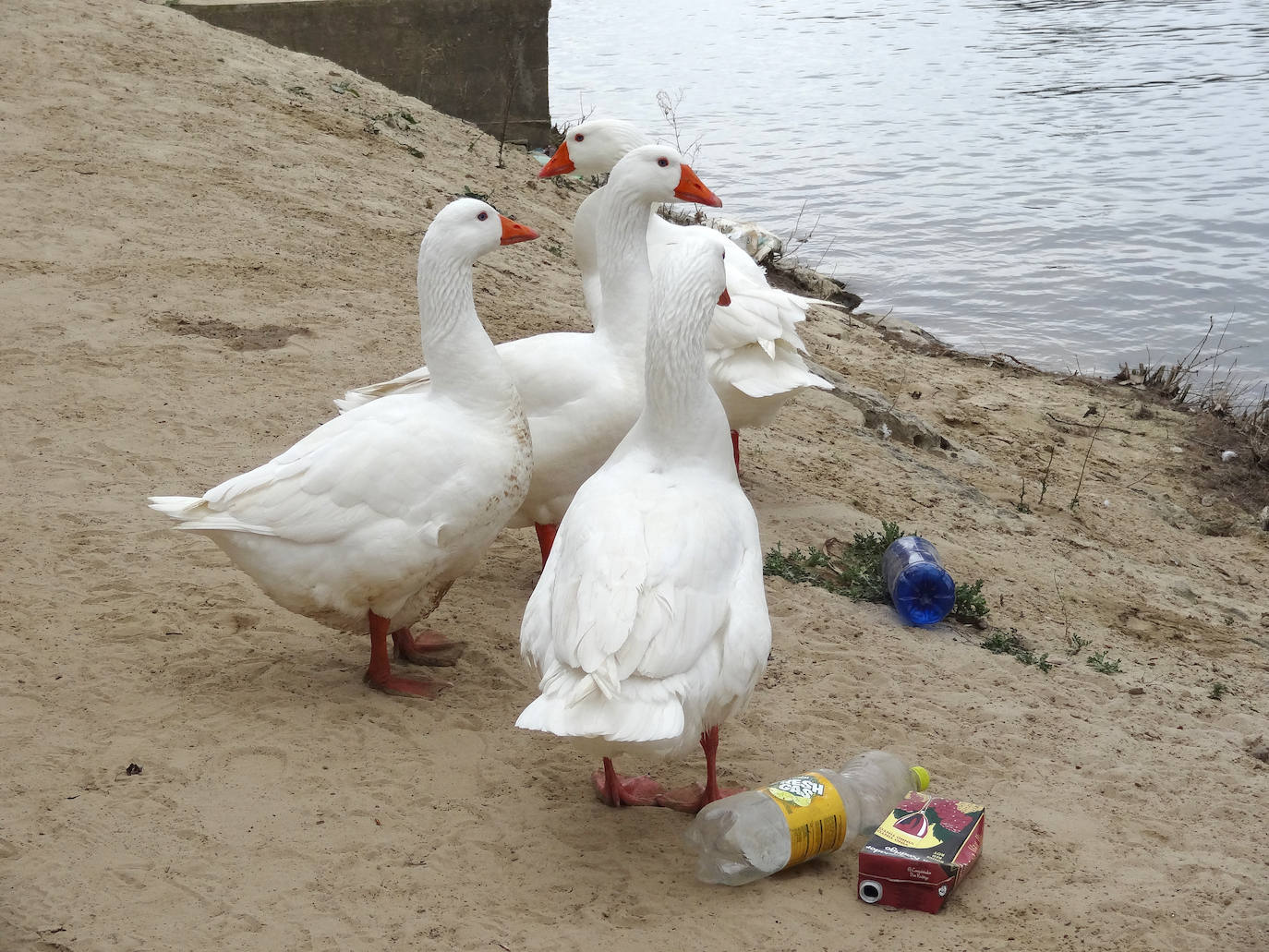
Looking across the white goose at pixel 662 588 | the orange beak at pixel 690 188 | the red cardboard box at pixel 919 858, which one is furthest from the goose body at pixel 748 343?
the red cardboard box at pixel 919 858

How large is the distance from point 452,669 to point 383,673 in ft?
1.09

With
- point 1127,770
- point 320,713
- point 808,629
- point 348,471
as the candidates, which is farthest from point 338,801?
point 1127,770

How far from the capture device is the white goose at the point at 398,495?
13.1 feet

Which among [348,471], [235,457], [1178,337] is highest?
[348,471]

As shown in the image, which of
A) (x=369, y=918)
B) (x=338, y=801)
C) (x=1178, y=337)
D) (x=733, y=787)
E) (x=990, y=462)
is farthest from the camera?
(x=1178, y=337)

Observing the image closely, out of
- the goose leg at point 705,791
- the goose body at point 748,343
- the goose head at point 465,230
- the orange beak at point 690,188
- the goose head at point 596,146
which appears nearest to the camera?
the goose leg at point 705,791

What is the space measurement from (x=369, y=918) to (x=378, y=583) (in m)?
1.23

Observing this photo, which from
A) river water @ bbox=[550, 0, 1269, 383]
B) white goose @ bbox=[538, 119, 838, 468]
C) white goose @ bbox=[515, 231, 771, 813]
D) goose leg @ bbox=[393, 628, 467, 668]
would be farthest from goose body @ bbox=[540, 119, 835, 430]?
river water @ bbox=[550, 0, 1269, 383]

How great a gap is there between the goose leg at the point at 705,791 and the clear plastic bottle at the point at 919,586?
1597 millimetres

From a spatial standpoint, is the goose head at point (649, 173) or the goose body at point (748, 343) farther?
the goose body at point (748, 343)

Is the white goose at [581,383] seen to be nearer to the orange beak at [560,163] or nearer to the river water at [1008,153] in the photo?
the orange beak at [560,163]

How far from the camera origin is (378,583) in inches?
159

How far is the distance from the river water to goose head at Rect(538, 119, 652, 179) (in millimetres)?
5543

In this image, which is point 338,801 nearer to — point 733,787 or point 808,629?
point 733,787
